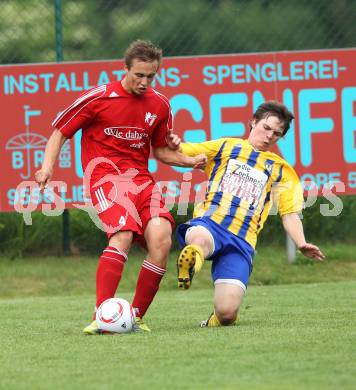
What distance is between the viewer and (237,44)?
12.2 metres

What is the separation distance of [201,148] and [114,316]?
1.37 meters

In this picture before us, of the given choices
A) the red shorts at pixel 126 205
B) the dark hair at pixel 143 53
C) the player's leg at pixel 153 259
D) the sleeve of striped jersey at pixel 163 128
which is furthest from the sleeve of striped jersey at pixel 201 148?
the dark hair at pixel 143 53

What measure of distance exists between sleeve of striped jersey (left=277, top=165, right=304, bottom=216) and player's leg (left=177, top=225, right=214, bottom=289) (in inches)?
24.0

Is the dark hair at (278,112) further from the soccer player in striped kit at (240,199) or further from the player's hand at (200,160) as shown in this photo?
the player's hand at (200,160)

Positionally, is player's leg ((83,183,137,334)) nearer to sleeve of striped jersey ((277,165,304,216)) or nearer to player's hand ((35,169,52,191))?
player's hand ((35,169,52,191))

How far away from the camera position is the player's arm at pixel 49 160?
6449 millimetres

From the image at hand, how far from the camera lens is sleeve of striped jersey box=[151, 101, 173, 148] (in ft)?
22.6

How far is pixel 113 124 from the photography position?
6.71m

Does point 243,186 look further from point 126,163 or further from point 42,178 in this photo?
point 42,178

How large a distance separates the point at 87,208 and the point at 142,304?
445 centimetres

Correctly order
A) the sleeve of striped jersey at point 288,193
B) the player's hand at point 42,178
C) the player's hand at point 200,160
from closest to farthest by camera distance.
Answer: the player's hand at point 42,178 < the player's hand at point 200,160 < the sleeve of striped jersey at point 288,193

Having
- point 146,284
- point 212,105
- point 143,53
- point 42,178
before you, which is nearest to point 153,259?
point 146,284

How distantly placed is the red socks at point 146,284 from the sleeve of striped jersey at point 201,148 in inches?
30.7

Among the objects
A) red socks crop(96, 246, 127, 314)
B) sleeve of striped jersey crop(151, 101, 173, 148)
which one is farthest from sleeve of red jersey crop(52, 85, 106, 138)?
red socks crop(96, 246, 127, 314)
